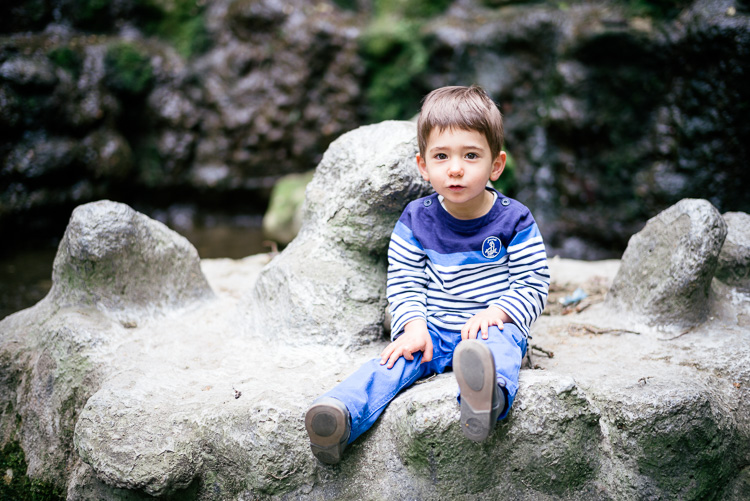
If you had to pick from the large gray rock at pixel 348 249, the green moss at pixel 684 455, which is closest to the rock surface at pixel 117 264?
the large gray rock at pixel 348 249

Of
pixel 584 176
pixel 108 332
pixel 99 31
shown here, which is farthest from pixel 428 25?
pixel 108 332

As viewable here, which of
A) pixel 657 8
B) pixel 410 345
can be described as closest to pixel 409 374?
pixel 410 345

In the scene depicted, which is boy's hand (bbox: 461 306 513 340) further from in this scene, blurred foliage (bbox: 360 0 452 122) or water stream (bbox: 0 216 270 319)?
blurred foliage (bbox: 360 0 452 122)

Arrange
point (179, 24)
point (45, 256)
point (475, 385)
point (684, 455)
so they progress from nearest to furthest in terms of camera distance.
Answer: point (475, 385) → point (684, 455) → point (45, 256) → point (179, 24)

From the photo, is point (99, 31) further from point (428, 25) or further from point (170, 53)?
point (428, 25)

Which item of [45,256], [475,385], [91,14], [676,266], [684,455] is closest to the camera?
[475,385]

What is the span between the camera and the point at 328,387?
2291 mm

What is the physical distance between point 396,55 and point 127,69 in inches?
133

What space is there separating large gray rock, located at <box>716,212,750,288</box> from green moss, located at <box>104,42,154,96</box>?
6.81m

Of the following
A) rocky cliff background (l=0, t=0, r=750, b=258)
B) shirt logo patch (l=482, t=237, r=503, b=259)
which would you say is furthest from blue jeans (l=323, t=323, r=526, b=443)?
rocky cliff background (l=0, t=0, r=750, b=258)

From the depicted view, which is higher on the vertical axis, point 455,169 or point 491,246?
point 455,169

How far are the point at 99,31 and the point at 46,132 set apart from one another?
1745 millimetres

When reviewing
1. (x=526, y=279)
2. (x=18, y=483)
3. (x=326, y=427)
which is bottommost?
(x=18, y=483)

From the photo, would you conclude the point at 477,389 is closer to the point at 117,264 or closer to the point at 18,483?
the point at 117,264
